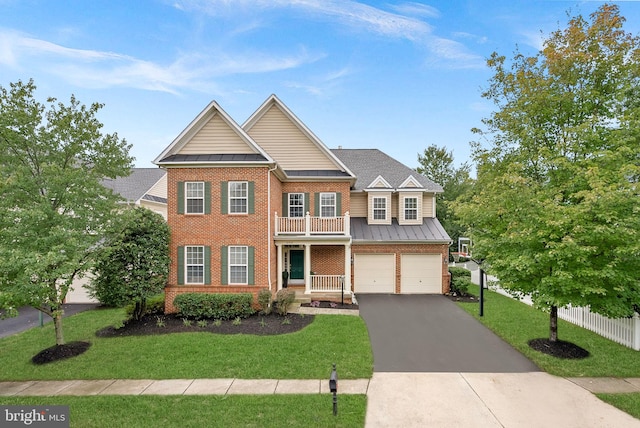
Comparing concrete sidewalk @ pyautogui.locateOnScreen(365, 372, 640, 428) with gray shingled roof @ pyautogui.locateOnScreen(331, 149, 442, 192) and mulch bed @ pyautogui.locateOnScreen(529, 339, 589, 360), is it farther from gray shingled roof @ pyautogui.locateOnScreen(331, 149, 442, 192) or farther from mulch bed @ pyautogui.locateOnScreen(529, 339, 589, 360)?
gray shingled roof @ pyautogui.locateOnScreen(331, 149, 442, 192)

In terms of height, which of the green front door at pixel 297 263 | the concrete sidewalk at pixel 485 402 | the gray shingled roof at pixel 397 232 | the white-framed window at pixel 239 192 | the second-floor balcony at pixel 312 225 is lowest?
the concrete sidewalk at pixel 485 402

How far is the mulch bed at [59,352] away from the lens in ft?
27.3

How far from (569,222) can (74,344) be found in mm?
15035

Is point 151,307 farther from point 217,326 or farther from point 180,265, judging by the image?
point 217,326

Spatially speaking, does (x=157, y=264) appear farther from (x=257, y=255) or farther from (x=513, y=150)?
(x=513, y=150)

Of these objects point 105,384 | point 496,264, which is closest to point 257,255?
point 105,384

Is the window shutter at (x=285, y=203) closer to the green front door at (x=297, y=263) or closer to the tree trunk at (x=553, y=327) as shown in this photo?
the green front door at (x=297, y=263)

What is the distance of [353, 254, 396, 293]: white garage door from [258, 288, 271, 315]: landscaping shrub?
6.30 m

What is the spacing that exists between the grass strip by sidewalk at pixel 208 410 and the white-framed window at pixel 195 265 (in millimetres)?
6498

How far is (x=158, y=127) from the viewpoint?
1900 centimetres

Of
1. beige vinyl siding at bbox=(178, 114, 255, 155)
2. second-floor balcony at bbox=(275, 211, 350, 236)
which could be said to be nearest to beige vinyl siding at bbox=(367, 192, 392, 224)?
second-floor balcony at bbox=(275, 211, 350, 236)

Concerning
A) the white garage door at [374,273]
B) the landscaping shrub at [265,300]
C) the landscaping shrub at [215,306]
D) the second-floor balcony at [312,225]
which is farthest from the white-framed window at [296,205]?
the landscaping shrub at [215,306]

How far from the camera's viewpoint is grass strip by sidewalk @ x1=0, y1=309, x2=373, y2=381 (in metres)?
7.34

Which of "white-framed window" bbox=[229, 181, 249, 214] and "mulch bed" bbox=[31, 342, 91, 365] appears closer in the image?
"mulch bed" bbox=[31, 342, 91, 365]
